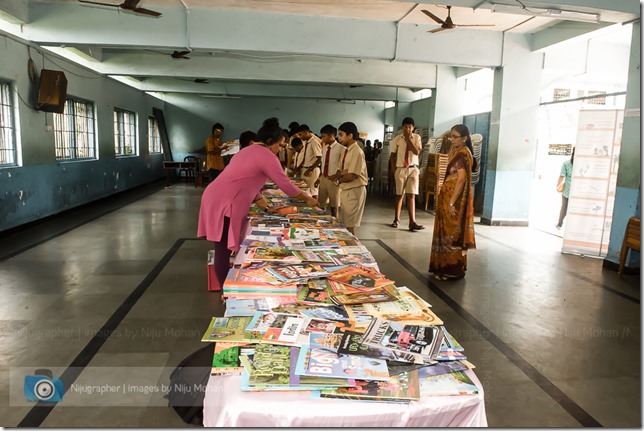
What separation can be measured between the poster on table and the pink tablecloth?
5517mm

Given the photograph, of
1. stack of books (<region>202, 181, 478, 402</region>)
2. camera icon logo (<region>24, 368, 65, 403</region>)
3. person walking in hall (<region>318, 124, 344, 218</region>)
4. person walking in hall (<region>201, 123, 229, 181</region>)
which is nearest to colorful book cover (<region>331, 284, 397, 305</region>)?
stack of books (<region>202, 181, 478, 402</region>)

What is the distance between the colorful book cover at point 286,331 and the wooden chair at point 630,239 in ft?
15.2

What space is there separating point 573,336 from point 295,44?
5617 mm

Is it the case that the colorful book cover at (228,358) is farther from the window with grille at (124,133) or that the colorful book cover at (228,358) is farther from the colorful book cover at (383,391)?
the window with grille at (124,133)

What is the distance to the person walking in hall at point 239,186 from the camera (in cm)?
319

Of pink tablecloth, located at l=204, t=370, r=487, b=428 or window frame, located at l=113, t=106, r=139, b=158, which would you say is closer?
pink tablecloth, located at l=204, t=370, r=487, b=428

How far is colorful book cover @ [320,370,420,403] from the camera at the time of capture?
122 cm

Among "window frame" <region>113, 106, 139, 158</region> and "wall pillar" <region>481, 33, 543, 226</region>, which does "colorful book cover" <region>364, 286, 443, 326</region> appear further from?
"window frame" <region>113, 106, 139, 158</region>

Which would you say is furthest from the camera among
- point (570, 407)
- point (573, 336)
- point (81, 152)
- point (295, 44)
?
point (81, 152)

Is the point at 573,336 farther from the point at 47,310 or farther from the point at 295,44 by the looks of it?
the point at 295,44

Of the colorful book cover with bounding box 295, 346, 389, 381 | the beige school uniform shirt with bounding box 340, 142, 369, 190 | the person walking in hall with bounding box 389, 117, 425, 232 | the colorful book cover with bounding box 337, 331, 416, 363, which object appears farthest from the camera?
the person walking in hall with bounding box 389, 117, 425, 232

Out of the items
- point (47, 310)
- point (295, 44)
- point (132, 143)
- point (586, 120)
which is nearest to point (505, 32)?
point (586, 120)

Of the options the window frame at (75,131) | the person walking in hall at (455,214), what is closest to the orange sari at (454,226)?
the person walking in hall at (455,214)

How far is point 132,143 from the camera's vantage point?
13.0 m
